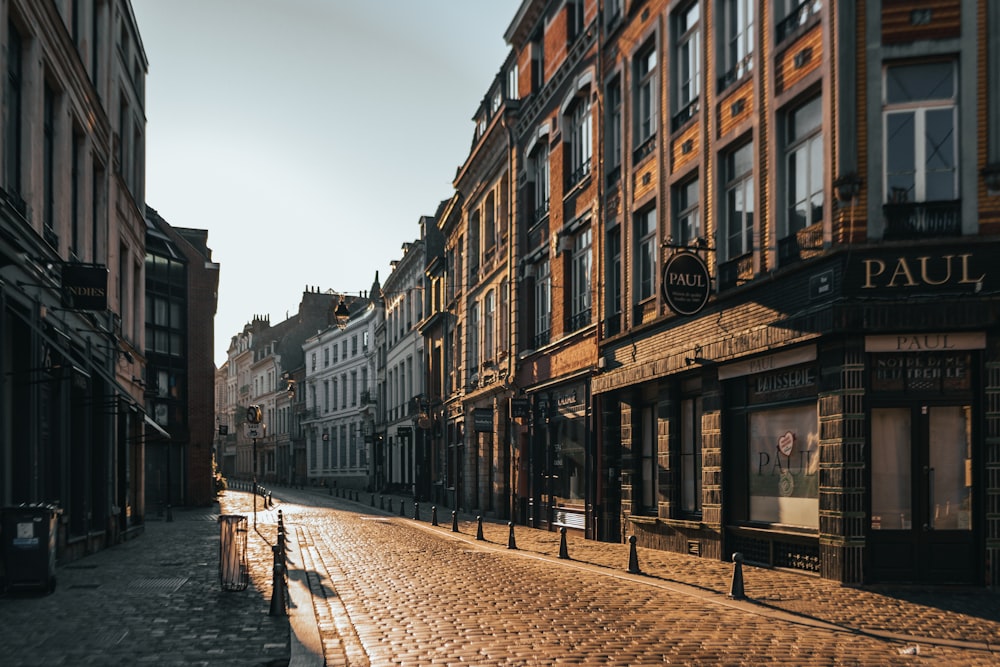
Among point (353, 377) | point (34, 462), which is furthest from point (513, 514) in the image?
point (353, 377)

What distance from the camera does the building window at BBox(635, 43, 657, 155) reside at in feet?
73.8

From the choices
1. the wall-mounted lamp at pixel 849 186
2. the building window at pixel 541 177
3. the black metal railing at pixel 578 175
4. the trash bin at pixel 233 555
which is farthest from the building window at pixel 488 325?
the trash bin at pixel 233 555

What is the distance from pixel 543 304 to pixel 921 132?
16.2 metres

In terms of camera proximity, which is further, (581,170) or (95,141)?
(581,170)

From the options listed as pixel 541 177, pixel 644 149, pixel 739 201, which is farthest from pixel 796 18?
pixel 541 177

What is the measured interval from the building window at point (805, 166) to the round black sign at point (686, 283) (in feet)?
6.40

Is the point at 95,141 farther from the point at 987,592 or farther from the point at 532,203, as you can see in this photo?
the point at 987,592

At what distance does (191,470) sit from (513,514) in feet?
55.1

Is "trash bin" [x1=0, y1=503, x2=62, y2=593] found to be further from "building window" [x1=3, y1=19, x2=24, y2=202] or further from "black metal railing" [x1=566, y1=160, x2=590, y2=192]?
"black metal railing" [x1=566, y1=160, x2=590, y2=192]

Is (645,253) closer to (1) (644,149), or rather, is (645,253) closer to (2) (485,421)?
(1) (644,149)

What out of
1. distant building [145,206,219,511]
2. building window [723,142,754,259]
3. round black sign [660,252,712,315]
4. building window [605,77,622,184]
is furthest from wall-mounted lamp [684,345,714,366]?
distant building [145,206,219,511]

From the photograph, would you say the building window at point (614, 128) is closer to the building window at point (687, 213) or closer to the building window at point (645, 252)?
the building window at point (645, 252)

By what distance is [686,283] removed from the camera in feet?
59.3

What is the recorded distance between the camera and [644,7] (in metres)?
22.4
